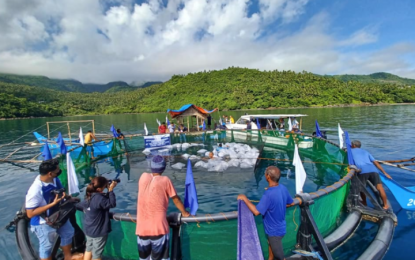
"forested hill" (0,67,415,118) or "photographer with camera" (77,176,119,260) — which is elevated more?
"forested hill" (0,67,415,118)

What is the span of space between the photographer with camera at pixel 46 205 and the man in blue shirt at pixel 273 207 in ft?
10.9

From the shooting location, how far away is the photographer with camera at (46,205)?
357 cm

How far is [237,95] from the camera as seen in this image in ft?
383

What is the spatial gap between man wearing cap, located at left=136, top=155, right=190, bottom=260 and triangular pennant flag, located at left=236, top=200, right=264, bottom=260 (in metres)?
1.15

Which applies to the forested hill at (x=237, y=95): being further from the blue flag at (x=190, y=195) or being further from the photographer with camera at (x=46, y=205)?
the photographer with camera at (x=46, y=205)

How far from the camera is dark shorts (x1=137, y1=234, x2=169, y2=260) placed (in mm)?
3271

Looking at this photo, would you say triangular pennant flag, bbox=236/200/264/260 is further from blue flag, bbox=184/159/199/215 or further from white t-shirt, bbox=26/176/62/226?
white t-shirt, bbox=26/176/62/226

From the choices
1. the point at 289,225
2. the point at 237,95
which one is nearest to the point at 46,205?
the point at 289,225

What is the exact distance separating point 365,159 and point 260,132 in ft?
35.2

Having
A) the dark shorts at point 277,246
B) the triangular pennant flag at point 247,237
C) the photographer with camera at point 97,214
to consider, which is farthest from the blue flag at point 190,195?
the dark shorts at point 277,246

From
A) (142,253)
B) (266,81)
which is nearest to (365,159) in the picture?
(142,253)

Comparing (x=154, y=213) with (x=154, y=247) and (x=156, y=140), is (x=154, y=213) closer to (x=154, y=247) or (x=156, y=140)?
(x=154, y=247)

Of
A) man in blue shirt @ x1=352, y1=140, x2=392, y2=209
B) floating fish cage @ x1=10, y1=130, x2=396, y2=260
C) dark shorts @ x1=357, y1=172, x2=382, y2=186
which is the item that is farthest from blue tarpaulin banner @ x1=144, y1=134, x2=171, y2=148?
dark shorts @ x1=357, y1=172, x2=382, y2=186

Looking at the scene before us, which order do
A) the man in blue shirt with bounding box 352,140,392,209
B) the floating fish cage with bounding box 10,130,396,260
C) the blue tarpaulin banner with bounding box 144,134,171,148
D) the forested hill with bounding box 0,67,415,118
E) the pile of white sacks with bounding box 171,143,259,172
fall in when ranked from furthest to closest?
the forested hill with bounding box 0,67,415,118 → the blue tarpaulin banner with bounding box 144,134,171,148 → the pile of white sacks with bounding box 171,143,259,172 → the man in blue shirt with bounding box 352,140,392,209 → the floating fish cage with bounding box 10,130,396,260
